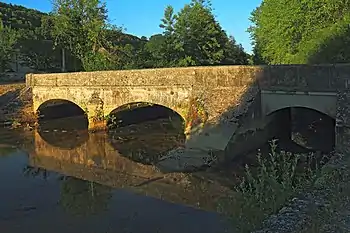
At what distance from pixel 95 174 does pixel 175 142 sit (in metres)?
5.74

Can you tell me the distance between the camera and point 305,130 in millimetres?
20797

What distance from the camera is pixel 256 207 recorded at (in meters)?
6.11

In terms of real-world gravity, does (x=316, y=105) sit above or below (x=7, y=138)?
above

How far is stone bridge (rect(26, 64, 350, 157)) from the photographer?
14258mm

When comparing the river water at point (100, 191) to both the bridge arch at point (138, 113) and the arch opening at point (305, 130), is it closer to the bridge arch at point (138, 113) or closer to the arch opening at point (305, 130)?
the bridge arch at point (138, 113)

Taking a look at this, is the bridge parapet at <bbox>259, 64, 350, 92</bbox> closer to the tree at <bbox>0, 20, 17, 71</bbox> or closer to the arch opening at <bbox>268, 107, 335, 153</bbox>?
the arch opening at <bbox>268, 107, 335, 153</bbox>

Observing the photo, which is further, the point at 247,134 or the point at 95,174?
the point at 247,134

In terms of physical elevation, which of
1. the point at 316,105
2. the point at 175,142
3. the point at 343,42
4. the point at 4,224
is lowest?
the point at 4,224


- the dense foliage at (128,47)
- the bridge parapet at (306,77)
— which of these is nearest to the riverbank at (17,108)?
the dense foliage at (128,47)

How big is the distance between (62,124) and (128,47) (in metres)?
15.3

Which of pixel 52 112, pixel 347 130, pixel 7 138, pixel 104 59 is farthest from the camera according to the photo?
pixel 104 59

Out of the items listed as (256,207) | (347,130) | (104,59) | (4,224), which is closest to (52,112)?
(104,59)

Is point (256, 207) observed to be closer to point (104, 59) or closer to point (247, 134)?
point (247, 134)

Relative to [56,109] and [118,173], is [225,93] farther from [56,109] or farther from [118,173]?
[56,109]
